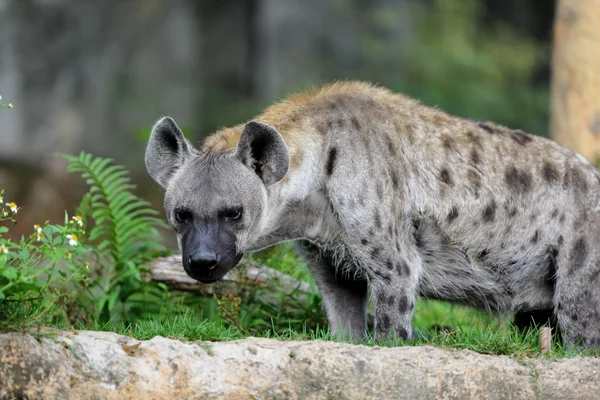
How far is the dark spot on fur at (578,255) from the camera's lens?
5.19m

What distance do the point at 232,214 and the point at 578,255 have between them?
182cm

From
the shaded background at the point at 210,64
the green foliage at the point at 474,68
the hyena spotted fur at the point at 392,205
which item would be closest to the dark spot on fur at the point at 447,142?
the hyena spotted fur at the point at 392,205

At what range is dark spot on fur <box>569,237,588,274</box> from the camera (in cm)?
519

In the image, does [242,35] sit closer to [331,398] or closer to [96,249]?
[96,249]

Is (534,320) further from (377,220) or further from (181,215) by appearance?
(181,215)

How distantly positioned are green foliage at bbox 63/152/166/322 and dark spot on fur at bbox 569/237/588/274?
2.35 metres

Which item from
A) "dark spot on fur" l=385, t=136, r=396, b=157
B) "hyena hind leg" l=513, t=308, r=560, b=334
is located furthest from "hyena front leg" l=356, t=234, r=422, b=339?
"hyena hind leg" l=513, t=308, r=560, b=334

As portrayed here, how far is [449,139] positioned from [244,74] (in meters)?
10.9

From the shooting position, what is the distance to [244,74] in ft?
52.5

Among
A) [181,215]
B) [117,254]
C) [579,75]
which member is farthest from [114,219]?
[579,75]

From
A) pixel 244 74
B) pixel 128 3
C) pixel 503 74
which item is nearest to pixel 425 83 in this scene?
pixel 503 74

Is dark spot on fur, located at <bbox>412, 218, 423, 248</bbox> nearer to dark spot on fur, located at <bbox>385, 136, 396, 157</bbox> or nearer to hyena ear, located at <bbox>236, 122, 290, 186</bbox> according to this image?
dark spot on fur, located at <bbox>385, 136, 396, 157</bbox>

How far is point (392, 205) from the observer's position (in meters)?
5.06

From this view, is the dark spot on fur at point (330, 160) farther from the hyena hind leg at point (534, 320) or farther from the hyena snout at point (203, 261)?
the hyena hind leg at point (534, 320)
